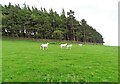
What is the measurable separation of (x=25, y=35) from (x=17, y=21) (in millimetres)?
10261

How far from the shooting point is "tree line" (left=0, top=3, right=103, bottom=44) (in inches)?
4658

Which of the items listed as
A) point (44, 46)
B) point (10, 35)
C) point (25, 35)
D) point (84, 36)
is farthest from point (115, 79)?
point (84, 36)

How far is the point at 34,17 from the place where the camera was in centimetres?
12150

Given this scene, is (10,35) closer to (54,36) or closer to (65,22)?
(54,36)

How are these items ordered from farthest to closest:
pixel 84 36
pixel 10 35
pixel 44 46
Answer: pixel 84 36, pixel 10 35, pixel 44 46

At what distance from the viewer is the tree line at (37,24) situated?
118 metres

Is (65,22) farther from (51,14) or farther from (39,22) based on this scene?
(39,22)

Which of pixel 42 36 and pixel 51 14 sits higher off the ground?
pixel 51 14

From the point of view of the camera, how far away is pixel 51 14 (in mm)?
138000

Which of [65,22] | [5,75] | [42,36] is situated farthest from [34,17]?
[5,75]

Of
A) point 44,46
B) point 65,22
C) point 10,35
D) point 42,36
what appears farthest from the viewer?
point 65,22

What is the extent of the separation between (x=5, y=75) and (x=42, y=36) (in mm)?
108423

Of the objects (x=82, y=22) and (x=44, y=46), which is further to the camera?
(x=82, y=22)

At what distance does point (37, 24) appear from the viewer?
123188mm
